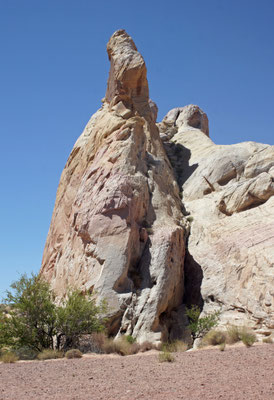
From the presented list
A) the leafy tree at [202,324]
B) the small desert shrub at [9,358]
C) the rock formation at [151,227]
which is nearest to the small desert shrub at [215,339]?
the leafy tree at [202,324]

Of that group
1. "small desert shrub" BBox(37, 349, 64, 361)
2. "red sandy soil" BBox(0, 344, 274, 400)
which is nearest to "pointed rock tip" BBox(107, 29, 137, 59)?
"small desert shrub" BBox(37, 349, 64, 361)

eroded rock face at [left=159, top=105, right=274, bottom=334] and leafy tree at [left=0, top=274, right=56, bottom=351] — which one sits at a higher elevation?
eroded rock face at [left=159, top=105, right=274, bottom=334]

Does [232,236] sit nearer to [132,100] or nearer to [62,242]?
[62,242]

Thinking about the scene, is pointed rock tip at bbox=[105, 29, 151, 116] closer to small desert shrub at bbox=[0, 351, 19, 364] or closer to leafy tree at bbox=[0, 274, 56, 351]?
leafy tree at bbox=[0, 274, 56, 351]

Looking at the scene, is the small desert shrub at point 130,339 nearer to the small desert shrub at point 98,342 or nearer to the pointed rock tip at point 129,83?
the small desert shrub at point 98,342

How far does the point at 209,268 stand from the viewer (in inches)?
904

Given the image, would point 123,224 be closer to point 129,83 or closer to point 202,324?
point 202,324

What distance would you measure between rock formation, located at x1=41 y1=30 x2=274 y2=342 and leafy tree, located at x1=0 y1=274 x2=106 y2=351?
6.07ft

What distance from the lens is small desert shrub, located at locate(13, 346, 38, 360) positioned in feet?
51.8

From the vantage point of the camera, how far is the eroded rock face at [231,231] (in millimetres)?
19688

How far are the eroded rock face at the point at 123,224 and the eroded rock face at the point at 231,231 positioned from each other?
1.47 meters

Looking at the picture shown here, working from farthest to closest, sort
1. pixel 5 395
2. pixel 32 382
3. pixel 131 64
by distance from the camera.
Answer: pixel 131 64, pixel 32 382, pixel 5 395

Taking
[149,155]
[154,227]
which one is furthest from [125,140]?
[154,227]

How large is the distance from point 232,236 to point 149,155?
898cm
